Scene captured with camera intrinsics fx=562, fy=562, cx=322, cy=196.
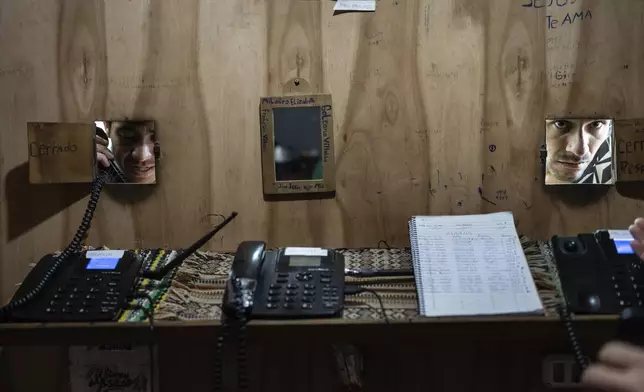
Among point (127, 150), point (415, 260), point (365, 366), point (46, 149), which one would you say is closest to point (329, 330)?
point (415, 260)

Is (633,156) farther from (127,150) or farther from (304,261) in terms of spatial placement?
(127,150)

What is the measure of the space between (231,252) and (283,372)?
313 millimetres

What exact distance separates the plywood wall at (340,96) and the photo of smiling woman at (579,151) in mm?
29

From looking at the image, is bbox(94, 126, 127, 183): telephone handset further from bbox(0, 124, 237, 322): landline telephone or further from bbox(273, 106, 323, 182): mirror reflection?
bbox(273, 106, 323, 182): mirror reflection

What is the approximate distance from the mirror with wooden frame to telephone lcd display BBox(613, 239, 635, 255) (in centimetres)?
61

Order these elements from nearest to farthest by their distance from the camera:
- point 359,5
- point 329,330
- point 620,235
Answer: point 329,330, point 620,235, point 359,5

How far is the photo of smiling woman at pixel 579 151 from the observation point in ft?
4.24

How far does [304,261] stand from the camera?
3.67 feet

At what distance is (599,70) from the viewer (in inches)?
50.3

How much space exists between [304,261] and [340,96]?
416 mm

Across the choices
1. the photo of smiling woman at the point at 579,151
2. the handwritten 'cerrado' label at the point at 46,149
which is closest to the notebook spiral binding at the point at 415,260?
the photo of smiling woman at the point at 579,151

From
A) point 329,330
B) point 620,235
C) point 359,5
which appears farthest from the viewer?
point 359,5

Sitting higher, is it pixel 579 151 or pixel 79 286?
pixel 579 151

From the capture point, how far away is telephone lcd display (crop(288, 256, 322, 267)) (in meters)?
1.11
